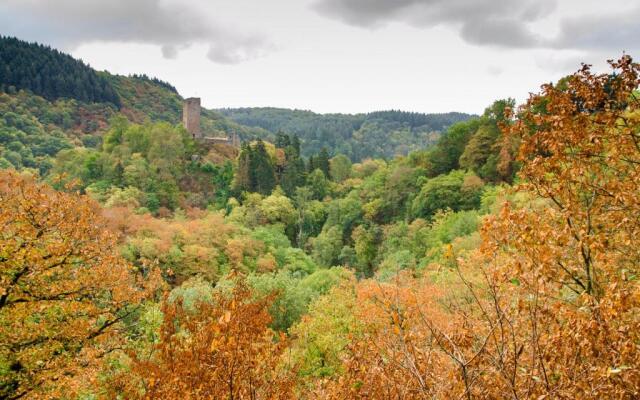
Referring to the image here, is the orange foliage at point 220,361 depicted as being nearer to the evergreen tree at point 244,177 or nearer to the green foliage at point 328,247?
the green foliage at point 328,247

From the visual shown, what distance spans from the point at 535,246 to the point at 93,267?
9.51 meters

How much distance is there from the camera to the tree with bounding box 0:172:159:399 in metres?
8.64

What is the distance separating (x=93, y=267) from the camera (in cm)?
1056

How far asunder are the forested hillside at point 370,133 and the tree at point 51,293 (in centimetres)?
12318

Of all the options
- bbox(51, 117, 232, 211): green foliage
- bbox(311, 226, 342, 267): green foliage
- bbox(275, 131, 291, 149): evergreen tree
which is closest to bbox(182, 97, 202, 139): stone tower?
bbox(51, 117, 232, 211): green foliage

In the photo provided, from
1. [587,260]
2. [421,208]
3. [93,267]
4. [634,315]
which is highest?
[587,260]

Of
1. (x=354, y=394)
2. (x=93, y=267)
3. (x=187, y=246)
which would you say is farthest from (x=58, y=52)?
(x=354, y=394)

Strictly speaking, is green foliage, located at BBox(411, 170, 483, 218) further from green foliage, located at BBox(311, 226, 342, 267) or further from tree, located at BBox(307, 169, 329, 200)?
tree, located at BBox(307, 169, 329, 200)

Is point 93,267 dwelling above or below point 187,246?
above

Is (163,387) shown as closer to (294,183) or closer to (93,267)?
(93,267)

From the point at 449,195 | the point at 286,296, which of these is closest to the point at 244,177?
the point at 449,195

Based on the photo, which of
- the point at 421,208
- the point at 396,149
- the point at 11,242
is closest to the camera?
the point at 11,242

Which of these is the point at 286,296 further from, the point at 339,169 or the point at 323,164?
the point at 339,169

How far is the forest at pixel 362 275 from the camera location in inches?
186
